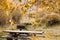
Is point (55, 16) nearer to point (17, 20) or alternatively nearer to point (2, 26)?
point (17, 20)

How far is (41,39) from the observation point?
8.09m

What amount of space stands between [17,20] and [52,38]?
3.78m

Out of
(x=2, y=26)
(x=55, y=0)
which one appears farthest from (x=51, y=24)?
(x=55, y=0)

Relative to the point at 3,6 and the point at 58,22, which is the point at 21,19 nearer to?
the point at 58,22

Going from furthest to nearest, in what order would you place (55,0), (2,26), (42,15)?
1. (42,15)
2. (2,26)
3. (55,0)

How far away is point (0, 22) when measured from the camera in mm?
11531

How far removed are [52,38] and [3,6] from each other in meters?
5.80

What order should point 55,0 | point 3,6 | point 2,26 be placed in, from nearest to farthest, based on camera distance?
point 3,6, point 55,0, point 2,26

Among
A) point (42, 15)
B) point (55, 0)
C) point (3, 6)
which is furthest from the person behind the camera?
point (42, 15)

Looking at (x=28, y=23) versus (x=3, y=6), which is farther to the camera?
(x=28, y=23)

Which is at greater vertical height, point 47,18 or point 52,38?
point 47,18

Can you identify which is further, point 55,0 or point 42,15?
point 42,15

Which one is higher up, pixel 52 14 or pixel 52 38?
pixel 52 14

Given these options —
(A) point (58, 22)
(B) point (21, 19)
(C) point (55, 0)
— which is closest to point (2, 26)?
(B) point (21, 19)
